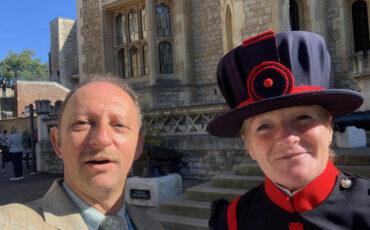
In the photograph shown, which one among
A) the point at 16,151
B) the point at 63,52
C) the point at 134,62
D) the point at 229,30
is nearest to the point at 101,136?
the point at 16,151

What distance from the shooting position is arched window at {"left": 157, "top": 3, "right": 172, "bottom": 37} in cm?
1209

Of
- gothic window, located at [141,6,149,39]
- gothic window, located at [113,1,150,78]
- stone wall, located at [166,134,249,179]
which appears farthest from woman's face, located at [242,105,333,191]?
gothic window, located at [141,6,149,39]

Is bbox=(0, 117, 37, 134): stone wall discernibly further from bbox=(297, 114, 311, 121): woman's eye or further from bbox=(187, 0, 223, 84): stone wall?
bbox=(297, 114, 311, 121): woman's eye

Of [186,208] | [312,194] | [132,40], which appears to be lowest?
[186,208]

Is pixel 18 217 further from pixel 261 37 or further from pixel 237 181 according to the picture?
pixel 237 181

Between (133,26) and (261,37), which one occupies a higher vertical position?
(133,26)

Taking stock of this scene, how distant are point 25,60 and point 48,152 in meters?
53.9

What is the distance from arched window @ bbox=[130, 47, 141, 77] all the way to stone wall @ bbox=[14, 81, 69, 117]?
20.7 m

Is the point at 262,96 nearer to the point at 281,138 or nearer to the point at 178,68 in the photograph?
the point at 281,138

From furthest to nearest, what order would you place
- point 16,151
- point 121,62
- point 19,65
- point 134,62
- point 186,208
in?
point 19,65 < point 121,62 < point 134,62 < point 16,151 < point 186,208

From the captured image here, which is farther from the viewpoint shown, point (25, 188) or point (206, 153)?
point (25, 188)

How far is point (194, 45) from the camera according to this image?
1210cm

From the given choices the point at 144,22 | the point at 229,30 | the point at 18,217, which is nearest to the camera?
the point at 18,217

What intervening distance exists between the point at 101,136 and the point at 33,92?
32.9m
